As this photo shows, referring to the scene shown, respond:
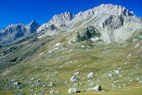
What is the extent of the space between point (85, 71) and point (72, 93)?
198ft

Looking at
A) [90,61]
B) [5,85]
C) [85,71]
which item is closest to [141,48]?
[90,61]

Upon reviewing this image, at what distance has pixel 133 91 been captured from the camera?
170 ft

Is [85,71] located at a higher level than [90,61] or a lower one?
lower

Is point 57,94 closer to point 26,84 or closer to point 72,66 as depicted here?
point 26,84

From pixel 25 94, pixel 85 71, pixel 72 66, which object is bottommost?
pixel 25 94

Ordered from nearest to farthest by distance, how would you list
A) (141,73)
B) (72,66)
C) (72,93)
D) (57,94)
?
1. (72,93)
2. (57,94)
3. (141,73)
4. (72,66)

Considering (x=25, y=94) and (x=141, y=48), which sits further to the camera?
(x=141, y=48)

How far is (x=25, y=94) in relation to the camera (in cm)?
7681

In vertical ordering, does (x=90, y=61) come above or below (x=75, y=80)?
above

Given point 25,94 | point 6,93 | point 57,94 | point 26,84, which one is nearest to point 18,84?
point 26,84

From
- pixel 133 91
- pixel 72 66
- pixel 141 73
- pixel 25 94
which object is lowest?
pixel 133 91

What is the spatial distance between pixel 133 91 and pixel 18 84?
6724cm

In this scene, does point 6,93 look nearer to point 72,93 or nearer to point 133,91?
point 72,93

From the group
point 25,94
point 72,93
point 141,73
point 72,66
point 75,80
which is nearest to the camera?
point 72,93
